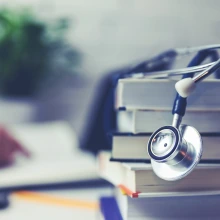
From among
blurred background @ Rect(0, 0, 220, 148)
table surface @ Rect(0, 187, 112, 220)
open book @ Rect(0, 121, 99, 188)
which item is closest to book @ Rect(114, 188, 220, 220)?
table surface @ Rect(0, 187, 112, 220)

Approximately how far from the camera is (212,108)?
407mm

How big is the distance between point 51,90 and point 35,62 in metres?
0.17

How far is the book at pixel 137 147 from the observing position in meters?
0.41

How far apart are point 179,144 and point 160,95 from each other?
0.31ft

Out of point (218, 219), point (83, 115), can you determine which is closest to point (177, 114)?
point (218, 219)

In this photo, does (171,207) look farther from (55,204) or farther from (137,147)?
(55,204)

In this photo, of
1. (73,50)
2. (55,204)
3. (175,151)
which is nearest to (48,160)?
(55,204)

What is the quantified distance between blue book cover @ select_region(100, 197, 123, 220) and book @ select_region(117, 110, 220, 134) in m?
0.10

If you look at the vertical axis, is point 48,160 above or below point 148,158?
above

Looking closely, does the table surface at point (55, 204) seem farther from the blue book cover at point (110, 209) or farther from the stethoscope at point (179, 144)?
the stethoscope at point (179, 144)

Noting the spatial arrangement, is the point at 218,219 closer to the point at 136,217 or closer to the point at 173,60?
the point at 136,217

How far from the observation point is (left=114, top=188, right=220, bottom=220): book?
1.31 ft

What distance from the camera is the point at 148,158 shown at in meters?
0.41

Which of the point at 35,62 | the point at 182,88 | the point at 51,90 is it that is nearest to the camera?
the point at 182,88
